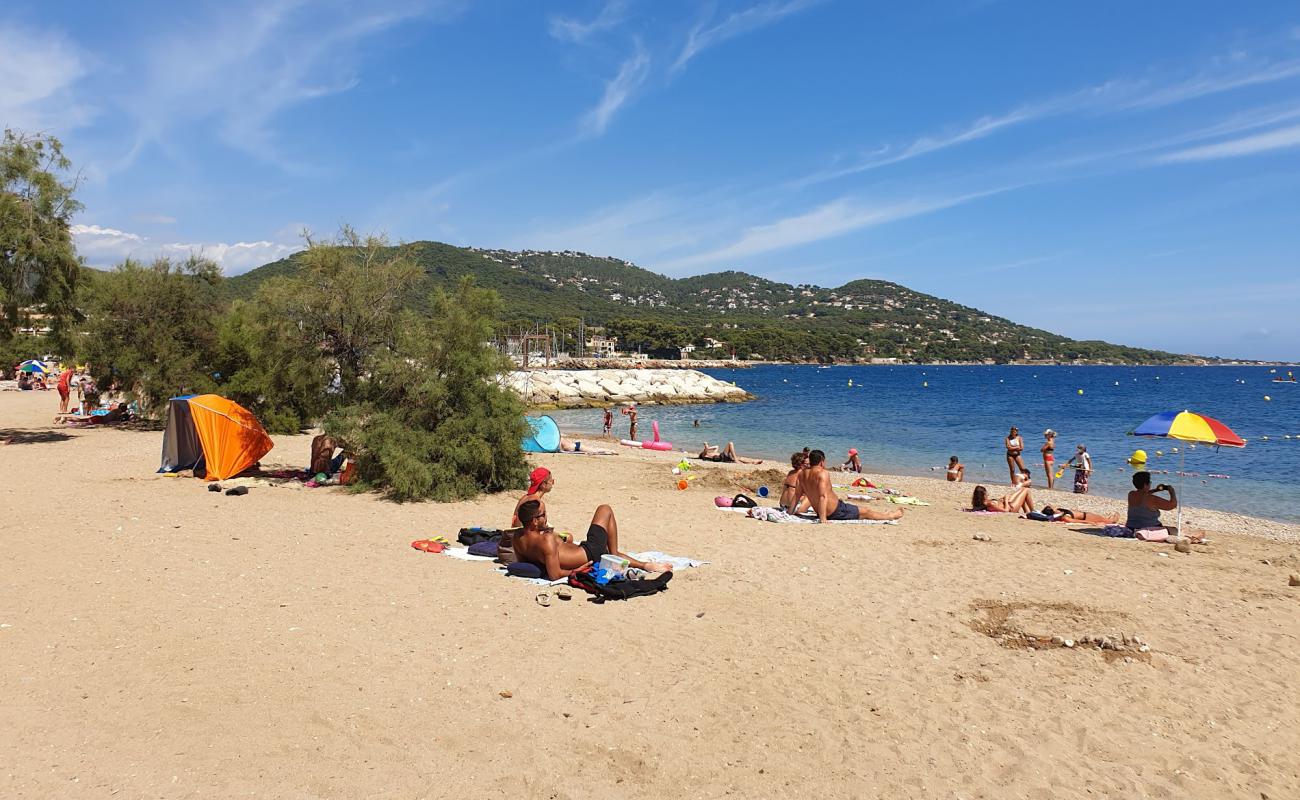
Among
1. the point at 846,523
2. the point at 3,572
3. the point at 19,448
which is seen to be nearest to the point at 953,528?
the point at 846,523

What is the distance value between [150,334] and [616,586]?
62.6 ft

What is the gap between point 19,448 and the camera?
1698 cm

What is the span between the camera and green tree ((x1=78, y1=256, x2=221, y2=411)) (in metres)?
20.4

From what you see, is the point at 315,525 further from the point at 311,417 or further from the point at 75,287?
the point at 75,287

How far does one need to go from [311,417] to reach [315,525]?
4.37 m

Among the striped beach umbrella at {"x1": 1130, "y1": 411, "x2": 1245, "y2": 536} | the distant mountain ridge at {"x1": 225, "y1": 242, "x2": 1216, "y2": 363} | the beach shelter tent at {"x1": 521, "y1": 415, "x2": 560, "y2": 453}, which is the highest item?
the distant mountain ridge at {"x1": 225, "y1": 242, "x2": 1216, "y2": 363}

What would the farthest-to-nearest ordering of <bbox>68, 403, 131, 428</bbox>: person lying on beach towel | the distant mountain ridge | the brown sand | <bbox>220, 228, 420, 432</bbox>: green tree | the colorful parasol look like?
the distant mountain ridge, <bbox>68, 403, 131, 428</bbox>: person lying on beach towel, <bbox>220, 228, 420, 432</bbox>: green tree, the colorful parasol, the brown sand

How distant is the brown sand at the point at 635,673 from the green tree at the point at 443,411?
2.74 metres

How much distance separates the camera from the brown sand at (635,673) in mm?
4340

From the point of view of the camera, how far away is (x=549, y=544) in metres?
7.86

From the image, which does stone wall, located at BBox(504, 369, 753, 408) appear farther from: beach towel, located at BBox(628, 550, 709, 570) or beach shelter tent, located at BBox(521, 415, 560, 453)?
beach towel, located at BBox(628, 550, 709, 570)

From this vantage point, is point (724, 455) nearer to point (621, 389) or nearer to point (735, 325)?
point (621, 389)

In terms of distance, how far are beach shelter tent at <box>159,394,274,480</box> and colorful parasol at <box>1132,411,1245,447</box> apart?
14661mm

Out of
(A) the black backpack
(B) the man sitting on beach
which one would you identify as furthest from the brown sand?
(B) the man sitting on beach
